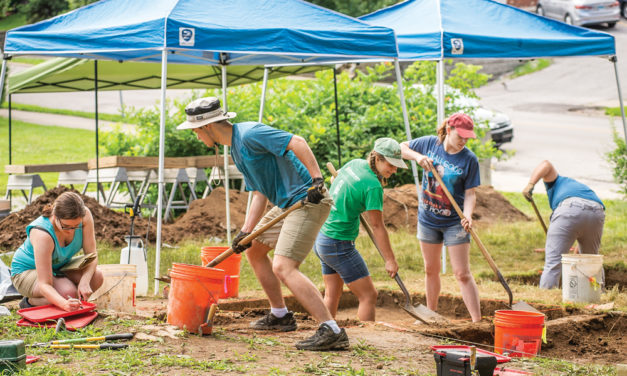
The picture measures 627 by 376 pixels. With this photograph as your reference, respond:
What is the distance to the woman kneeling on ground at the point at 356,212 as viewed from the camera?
5.82 m

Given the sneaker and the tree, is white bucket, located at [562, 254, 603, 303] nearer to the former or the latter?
the sneaker

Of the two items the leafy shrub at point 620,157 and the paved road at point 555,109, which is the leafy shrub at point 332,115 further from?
the leafy shrub at point 620,157

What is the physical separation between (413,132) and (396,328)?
22.7 ft

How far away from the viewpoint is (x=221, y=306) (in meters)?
7.21

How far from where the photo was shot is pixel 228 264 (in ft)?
24.4

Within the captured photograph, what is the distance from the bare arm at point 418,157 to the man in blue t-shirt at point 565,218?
194cm

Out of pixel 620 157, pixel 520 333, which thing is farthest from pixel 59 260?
pixel 620 157

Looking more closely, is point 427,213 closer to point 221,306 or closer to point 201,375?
point 221,306

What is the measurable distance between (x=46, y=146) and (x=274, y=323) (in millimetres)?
16733

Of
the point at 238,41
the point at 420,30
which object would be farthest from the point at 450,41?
the point at 238,41

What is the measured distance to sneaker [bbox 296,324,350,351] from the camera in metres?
5.09

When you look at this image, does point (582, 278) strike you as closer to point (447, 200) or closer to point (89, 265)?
point (447, 200)

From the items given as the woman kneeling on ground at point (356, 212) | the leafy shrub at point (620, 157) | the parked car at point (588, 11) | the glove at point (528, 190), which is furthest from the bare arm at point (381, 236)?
the parked car at point (588, 11)

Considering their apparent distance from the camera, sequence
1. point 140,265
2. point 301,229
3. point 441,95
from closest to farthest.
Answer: point 301,229 < point 140,265 < point 441,95
